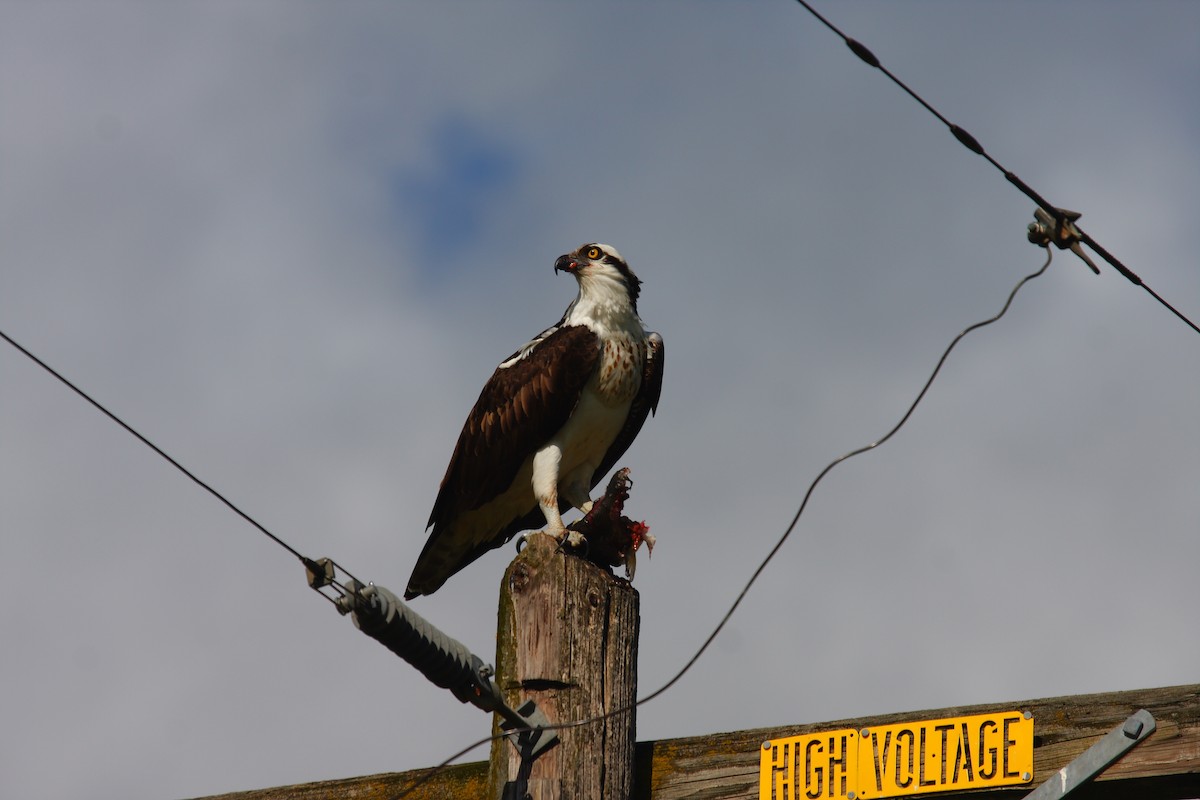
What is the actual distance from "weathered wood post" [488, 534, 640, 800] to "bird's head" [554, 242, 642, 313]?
335 centimetres

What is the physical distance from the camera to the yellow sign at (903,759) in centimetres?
341

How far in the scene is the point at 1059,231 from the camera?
4.21 meters

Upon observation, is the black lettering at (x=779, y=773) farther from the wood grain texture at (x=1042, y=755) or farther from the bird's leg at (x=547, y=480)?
the bird's leg at (x=547, y=480)

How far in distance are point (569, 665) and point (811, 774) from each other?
0.73 m

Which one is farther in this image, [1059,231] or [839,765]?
[1059,231]

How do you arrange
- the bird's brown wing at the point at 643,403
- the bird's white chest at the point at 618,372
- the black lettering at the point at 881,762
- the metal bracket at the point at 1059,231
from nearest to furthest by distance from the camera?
the black lettering at the point at 881,762 < the metal bracket at the point at 1059,231 < the bird's white chest at the point at 618,372 < the bird's brown wing at the point at 643,403

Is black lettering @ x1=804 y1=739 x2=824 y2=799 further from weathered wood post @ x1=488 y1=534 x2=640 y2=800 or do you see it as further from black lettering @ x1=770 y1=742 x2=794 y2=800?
weathered wood post @ x1=488 y1=534 x2=640 y2=800

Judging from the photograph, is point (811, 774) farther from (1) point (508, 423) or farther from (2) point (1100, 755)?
(1) point (508, 423)

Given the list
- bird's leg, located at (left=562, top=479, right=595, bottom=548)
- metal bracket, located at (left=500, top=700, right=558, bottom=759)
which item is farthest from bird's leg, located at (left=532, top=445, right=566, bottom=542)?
metal bracket, located at (left=500, top=700, right=558, bottom=759)

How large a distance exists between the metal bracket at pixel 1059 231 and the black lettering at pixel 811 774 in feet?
5.50

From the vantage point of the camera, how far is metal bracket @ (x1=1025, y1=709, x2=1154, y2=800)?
325 centimetres

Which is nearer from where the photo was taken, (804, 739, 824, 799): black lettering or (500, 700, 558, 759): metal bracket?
(804, 739, 824, 799): black lettering

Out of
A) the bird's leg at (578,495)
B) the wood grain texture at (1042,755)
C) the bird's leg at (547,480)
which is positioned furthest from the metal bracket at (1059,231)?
the bird's leg at (578,495)

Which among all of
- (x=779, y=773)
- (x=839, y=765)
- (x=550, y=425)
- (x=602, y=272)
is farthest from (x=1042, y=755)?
(x=602, y=272)
